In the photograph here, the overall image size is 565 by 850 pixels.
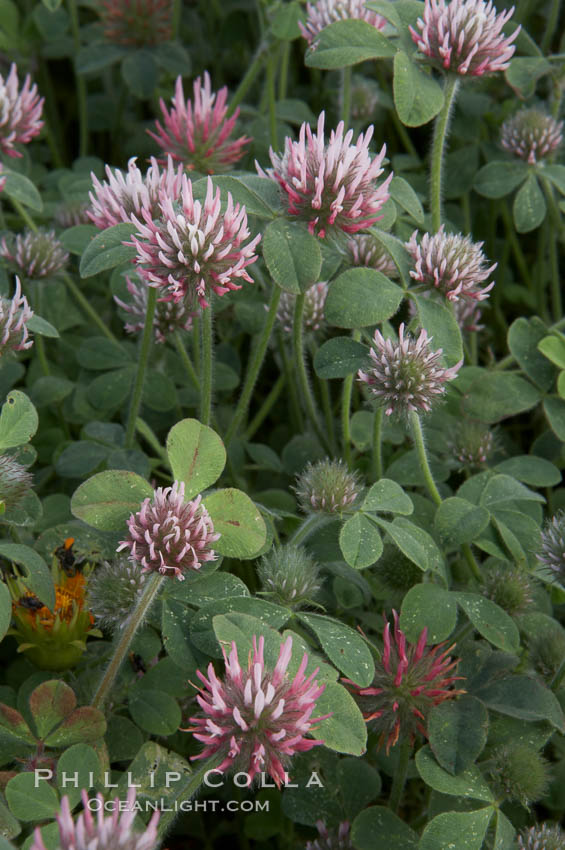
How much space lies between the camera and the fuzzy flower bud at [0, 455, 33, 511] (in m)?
1.62

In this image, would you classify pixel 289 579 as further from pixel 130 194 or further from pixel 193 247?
pixel 130 194

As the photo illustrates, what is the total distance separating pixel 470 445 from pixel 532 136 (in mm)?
869

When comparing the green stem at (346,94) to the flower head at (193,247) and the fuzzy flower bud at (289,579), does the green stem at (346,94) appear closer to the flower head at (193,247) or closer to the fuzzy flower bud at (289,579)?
the flower head at (193,247)

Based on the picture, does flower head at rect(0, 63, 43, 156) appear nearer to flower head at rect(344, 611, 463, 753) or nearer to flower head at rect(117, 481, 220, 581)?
flower head at rect(117, 481, 220, 581)

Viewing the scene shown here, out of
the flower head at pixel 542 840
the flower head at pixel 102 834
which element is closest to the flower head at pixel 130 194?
the flower head at pixel 102 834

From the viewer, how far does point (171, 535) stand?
1417mm

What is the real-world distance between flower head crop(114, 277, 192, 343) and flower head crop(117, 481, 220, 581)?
0.64m

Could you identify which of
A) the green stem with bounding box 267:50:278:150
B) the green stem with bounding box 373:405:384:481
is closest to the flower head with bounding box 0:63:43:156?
the green stem with bounding box 267:50:278:150

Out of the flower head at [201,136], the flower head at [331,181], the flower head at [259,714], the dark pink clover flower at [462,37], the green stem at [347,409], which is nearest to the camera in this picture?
the flower head at [259,714]

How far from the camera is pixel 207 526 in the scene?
1.46 metres

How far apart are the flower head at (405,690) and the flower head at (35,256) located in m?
1.20

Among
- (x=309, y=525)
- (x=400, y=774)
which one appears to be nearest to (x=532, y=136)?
Answer: (x=309, y=525)

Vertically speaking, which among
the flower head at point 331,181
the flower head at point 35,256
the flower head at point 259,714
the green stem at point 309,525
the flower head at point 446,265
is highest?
the flower head at point 331,181

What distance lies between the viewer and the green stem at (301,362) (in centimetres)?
186
